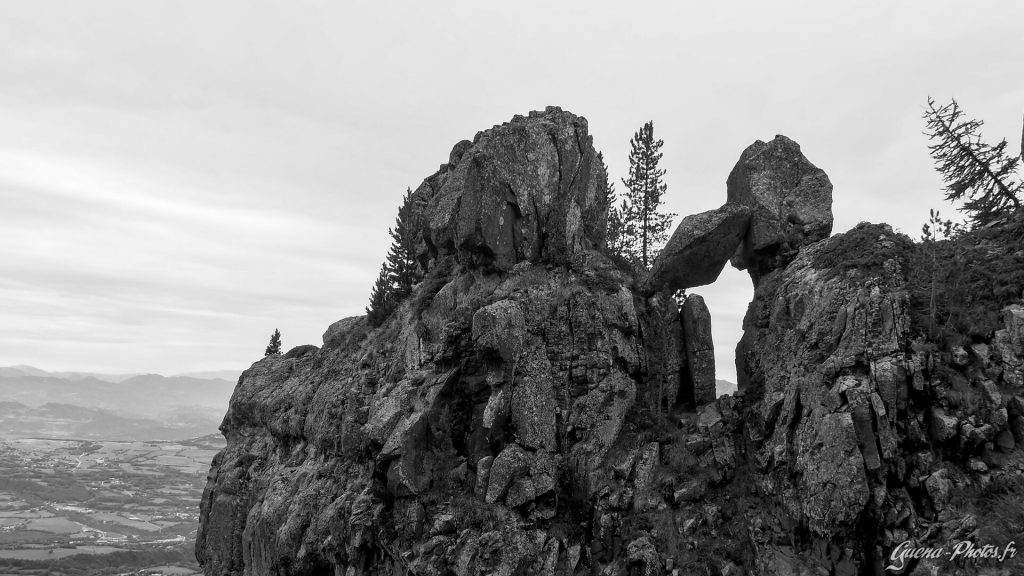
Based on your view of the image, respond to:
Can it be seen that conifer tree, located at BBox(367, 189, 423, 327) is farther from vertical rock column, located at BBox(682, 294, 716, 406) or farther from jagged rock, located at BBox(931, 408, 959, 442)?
jagged rock, located at BBox(931, 408, 959, 442)

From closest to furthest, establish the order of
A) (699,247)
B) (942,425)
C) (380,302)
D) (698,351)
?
(942,425), (698,351), (699,247), (380,302)

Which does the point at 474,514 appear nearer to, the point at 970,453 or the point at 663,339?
the point at 663,339

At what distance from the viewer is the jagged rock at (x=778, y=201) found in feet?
117

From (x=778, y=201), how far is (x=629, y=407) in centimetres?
1732

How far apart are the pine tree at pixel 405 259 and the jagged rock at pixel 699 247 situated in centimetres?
2129

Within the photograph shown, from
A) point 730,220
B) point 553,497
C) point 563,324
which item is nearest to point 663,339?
point 563,324

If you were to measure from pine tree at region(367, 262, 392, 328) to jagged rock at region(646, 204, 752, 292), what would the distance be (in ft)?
74.9

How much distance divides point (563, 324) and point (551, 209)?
942 cm

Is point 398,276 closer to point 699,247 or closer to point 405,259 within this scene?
point 405,259

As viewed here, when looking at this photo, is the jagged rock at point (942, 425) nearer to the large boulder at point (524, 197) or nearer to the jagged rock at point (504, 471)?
the jagged rock at point (504, 471)

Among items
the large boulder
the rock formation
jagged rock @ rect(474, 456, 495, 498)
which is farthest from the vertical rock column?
jagged rock @ rect(474, 456, 495, 498)

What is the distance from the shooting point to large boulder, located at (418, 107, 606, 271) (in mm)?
39375

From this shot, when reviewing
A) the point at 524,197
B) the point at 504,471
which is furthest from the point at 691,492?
the point at 524,197

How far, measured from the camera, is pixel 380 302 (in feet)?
159
